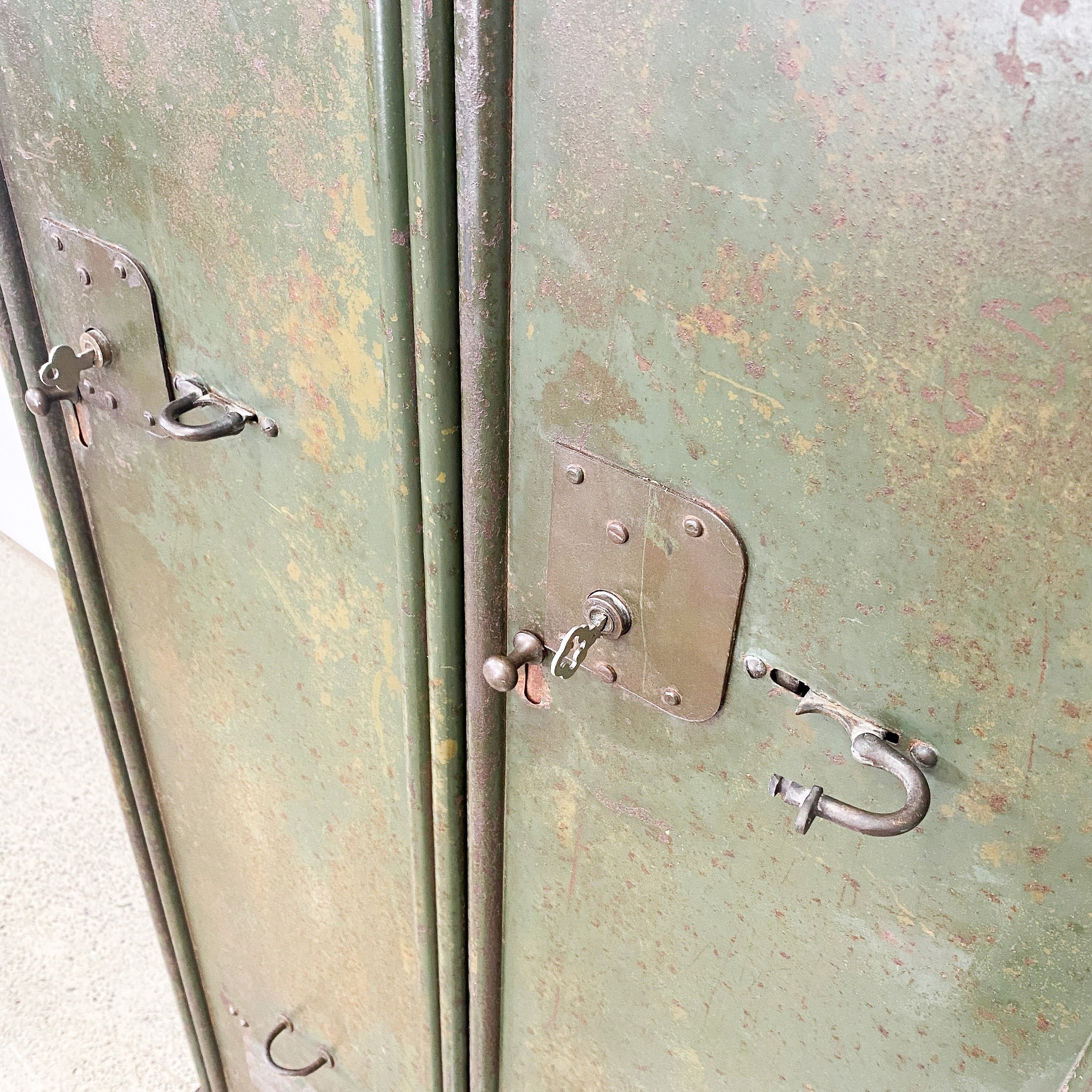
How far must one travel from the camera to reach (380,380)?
2.69 ft

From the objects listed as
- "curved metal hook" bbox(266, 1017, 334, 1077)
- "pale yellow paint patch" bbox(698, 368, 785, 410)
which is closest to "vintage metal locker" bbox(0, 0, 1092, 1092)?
"pale yellow paint patch" bbox(698, 368, 785, 410)

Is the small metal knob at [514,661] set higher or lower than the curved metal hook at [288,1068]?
higher

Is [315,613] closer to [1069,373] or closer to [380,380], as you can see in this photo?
[380,380]

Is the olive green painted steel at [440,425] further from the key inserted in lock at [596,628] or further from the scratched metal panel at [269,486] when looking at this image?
the key inserted in lock at [596,628]

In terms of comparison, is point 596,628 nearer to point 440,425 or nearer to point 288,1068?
point 440,425

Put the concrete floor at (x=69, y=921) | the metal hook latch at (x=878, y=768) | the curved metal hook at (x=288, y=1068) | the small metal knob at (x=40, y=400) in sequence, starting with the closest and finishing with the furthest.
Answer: the metal hook latch at (x=878, y=768)
the small metal knob at (x=40, y=400)
the curved metal hook at (x=288, y=1068)
the concrete floor at (x=69, y=921)

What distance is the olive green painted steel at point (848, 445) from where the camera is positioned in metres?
0.51

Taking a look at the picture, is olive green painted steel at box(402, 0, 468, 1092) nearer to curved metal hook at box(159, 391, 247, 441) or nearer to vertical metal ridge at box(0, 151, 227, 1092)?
curved metal hook at box(159, 391, 247, 441)

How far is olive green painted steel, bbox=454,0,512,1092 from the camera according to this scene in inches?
25.5

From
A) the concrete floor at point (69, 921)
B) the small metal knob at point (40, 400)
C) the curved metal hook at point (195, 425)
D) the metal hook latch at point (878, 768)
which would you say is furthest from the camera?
the concrete floor at point (69, 921)

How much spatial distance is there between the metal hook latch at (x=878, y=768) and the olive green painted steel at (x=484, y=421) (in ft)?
1.00

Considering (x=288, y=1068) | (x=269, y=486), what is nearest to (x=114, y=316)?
(x=269, y=486)

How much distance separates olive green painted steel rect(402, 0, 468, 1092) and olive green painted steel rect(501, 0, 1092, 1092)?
0.06 metres

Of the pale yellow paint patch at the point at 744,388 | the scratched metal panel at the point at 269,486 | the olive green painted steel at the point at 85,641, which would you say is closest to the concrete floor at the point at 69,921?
the olive green painted steel at the point at 85,641
